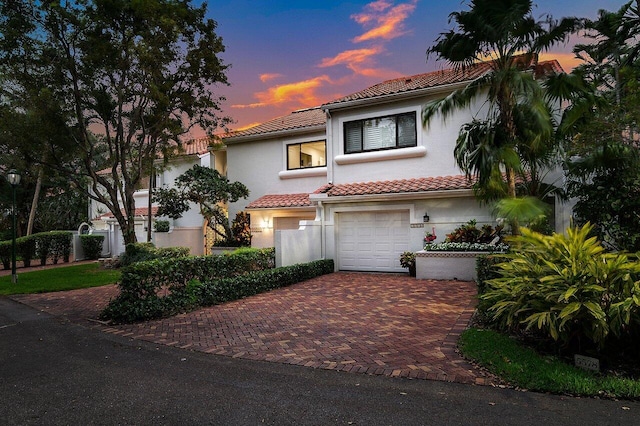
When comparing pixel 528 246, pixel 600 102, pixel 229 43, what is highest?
pixel 229 43

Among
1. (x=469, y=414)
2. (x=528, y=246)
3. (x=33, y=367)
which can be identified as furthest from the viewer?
(x=528, y=246)

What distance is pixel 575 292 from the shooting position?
187 inches

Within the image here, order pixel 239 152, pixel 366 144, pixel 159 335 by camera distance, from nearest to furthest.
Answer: pixel 159 335
pixel 366 144
pixel 239 152

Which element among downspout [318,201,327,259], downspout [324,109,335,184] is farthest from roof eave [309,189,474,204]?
downspout [324,109,335,184]

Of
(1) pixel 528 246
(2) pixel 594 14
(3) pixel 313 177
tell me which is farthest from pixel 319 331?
(2) pixel 594 14

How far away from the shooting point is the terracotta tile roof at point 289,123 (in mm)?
17086

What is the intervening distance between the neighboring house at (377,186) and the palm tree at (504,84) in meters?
3.84

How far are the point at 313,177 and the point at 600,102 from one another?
10893 mm

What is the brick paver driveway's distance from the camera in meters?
5.25

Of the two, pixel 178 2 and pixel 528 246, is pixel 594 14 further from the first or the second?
pixel 178 2

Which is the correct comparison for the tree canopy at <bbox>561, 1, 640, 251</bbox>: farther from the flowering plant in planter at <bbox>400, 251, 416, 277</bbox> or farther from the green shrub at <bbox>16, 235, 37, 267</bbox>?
the green shrub at <bbox>16, 235, 37, 267</bbox>

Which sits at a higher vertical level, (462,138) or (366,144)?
(366,144)

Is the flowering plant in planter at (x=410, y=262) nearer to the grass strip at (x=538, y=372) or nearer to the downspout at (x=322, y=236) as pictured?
the downspout at (x=322, y=236)

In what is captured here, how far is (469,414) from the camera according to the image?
374 centimetres
